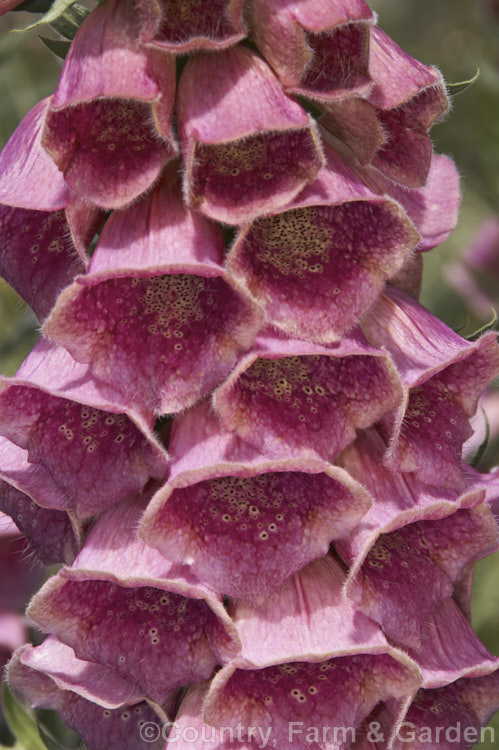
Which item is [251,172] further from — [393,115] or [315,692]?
[315,692]

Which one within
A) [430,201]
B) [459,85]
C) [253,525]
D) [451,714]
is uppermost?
[459,85]

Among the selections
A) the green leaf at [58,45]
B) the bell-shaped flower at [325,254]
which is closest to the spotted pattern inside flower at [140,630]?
the bell-shaped flower at [325,254]

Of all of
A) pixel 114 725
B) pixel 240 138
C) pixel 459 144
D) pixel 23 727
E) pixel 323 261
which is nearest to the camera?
pixel 240 138

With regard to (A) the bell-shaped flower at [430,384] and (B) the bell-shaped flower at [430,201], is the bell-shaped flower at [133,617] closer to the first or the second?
(A) the bell-shaped flower at [430,384]

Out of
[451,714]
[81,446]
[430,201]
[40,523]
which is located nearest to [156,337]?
[81,446]

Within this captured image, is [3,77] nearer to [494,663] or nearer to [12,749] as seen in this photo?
[12,749]
